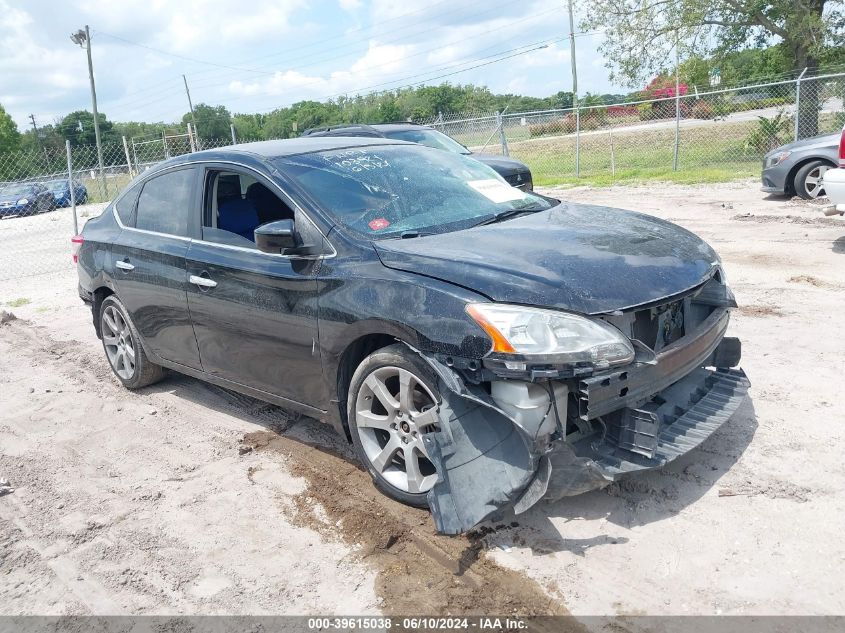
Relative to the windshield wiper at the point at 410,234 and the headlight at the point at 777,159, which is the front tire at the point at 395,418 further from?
the headlight at the point at 777,159

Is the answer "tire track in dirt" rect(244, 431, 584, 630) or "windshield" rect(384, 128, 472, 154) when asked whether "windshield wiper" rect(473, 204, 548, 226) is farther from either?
"windshield" rect(384, 128, 472, 154)

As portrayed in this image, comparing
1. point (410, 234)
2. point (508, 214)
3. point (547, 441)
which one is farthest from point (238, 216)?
point (547, 441)

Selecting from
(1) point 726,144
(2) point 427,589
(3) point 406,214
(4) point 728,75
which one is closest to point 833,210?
(3) point 406,214

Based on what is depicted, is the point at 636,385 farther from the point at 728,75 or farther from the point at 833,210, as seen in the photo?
the point at 728,75

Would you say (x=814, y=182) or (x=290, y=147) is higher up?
(x=290, y=147)

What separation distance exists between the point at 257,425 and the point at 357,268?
1809 mm

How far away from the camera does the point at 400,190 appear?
13.8 feet

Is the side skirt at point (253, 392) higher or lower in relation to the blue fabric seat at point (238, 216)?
lower

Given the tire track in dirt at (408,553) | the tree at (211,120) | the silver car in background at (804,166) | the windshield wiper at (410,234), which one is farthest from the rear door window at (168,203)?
the tree at (211,120)

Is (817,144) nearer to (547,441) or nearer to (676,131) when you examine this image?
(676,131)

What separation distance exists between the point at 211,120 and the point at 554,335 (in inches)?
2443

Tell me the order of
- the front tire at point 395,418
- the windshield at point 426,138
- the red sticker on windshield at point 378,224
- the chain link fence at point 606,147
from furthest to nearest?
the chain link fence at point 606,147
the windshield at point 426,138
the red sticker on windshield at point 378,224
the front tire at point 395,418

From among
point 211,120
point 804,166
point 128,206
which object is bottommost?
point 804,166

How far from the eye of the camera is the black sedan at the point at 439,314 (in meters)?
3.04
